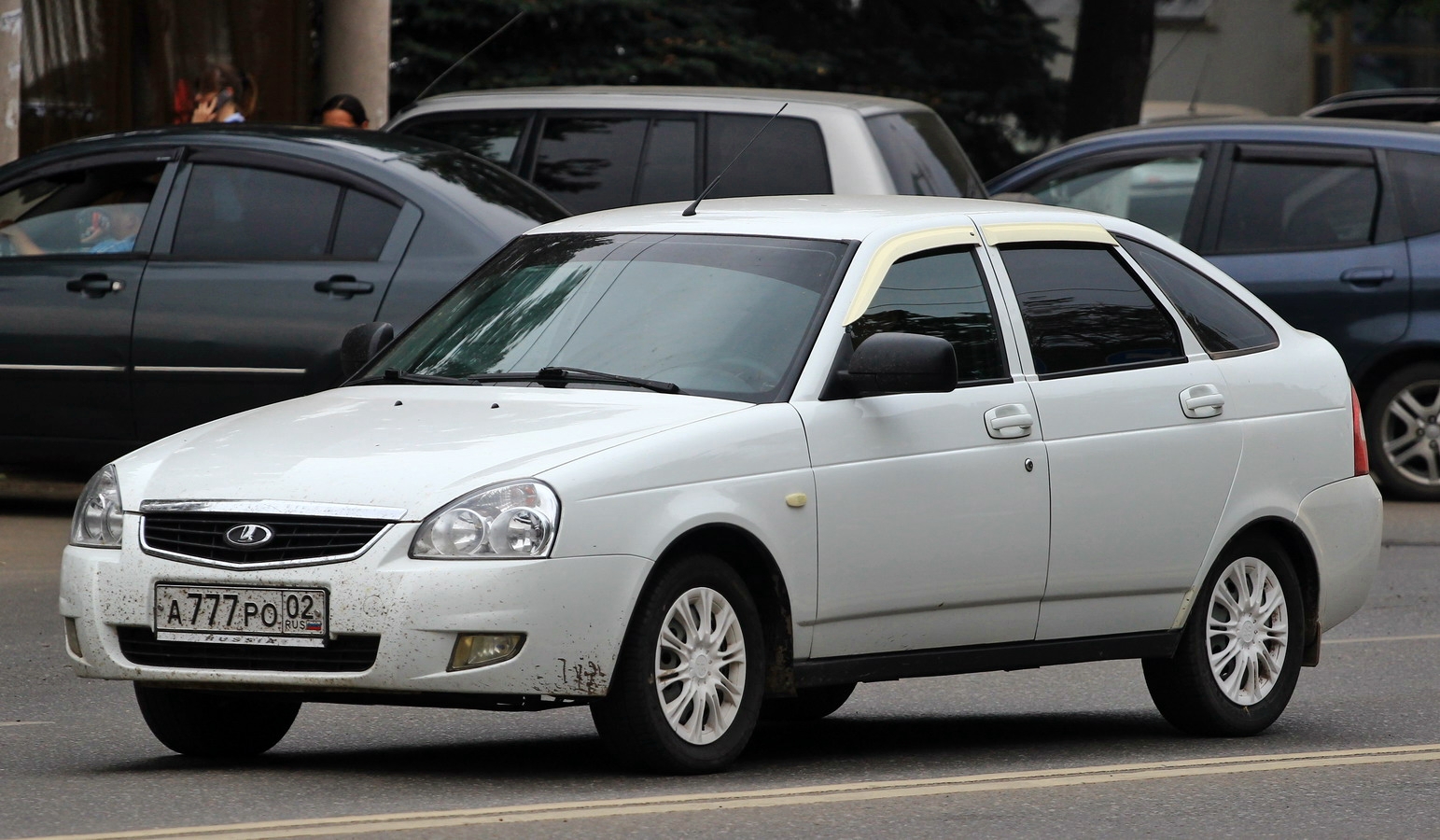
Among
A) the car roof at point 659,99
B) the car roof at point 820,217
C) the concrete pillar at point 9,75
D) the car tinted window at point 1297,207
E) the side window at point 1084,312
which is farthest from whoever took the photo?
the concrete pillar at point 9,75

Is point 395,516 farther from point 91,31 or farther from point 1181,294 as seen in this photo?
point 91,31

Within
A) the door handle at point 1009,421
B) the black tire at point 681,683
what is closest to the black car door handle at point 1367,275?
the door handle at point 1009,421

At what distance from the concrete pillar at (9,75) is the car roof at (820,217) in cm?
777

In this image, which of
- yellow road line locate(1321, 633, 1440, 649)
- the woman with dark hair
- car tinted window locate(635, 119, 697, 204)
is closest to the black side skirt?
→ yellow road line locate(1321, 633, 1440, 649)

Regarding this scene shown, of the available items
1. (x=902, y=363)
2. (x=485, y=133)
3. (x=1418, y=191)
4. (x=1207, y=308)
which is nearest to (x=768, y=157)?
(x=485, y=133)

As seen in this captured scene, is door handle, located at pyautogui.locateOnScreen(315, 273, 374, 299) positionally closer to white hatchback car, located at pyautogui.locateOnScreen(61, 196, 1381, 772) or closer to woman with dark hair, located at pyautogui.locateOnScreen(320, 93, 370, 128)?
woman with dark hair, located at pyautogui.locateOnScreen(320, 93, 370, 128)

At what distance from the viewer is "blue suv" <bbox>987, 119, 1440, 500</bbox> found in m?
14.5

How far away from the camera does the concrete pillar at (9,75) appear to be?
14.8 m

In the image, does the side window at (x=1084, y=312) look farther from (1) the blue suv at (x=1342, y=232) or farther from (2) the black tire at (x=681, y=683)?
(1) the blue suv at (x=1342, y=232)

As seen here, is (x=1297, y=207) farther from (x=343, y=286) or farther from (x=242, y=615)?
(x=242, y=615)

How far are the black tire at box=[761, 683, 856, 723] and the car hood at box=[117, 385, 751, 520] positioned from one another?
1.62 meters

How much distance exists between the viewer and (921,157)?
527 inches

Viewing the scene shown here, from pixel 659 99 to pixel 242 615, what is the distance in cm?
758

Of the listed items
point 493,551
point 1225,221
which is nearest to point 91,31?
point 1225,221
